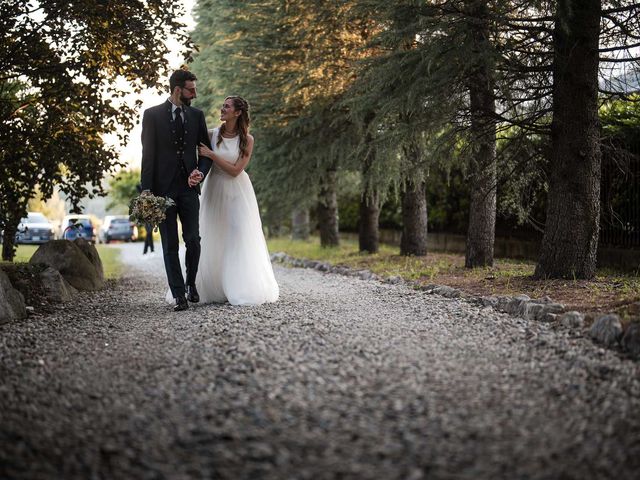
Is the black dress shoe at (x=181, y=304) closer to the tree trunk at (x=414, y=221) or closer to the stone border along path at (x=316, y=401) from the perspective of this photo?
the stone border along path at (x=316, y=401)

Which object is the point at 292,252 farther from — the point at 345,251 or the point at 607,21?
the point at 607,21

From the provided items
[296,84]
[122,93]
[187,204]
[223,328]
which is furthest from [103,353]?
[296,84]

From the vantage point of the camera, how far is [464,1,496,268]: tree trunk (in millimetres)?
6773

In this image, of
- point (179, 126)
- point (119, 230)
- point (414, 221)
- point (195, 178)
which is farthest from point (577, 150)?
point (119, 230)

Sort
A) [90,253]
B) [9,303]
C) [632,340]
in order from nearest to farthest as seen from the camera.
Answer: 1. [632,340]
2. [9,303]
3. [90,253]

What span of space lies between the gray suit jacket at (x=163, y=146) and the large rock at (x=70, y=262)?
3141 millimetres

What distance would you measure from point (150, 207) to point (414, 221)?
7330 millimetres

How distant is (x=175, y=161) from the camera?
6.46 metres

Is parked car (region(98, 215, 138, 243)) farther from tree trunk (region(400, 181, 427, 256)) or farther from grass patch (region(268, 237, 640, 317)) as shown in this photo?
tree trunk (region(400, 181, 427, 256))

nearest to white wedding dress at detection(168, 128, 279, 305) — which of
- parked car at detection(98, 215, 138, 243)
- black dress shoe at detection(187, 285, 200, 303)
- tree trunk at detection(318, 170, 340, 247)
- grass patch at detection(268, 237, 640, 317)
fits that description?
black dress shoe at detection(187, 285, 200, 303)

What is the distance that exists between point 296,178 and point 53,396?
31.5 ft

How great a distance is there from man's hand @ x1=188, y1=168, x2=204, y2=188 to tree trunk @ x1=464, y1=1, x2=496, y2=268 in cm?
301

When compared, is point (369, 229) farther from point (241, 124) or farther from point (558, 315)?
point (558, 315)

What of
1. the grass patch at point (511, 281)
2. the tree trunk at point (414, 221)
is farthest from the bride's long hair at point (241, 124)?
the tree trunk at point (414, 221)
